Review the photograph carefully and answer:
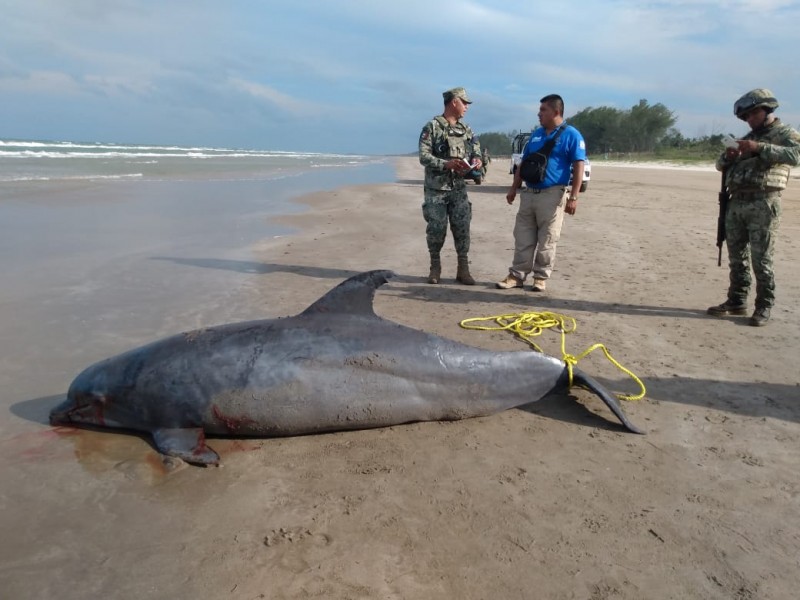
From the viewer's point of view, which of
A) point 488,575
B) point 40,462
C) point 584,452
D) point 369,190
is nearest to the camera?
point 488,575

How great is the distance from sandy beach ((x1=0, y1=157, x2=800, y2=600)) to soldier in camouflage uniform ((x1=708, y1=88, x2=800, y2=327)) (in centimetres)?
63

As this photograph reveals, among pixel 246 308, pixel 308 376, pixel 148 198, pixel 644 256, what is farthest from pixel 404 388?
pixel 148 198

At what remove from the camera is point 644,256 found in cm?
1135

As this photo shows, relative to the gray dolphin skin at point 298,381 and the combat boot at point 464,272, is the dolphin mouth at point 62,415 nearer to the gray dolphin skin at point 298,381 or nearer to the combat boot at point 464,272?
the gray dolphin skin at point 298,381

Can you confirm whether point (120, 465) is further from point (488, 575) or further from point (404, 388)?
point (488, 575)

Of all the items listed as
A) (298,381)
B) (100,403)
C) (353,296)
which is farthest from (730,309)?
(100,403)

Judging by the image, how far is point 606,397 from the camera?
15.3ft

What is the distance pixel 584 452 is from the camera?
169 inches

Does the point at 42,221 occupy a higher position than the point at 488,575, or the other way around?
the point at 42,221

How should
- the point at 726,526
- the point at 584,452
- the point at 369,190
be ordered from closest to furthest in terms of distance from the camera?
the point at 726,526 < the point at 584,452 < the point at 369,190

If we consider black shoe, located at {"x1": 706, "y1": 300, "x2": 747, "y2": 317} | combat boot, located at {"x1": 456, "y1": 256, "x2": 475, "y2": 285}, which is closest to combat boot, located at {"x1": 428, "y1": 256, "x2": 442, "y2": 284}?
combat boot, located at {"x1": 456, "y1": 256, "x2": 475, "y2": 285}

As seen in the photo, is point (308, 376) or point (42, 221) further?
point (42, 221)

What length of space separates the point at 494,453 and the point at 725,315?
15.6 feet

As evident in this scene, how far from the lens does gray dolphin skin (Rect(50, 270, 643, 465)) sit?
4.36 meters
